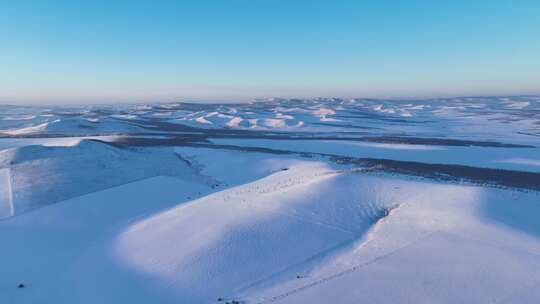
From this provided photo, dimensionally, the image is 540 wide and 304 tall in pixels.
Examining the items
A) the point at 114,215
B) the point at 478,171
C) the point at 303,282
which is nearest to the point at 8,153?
the point at 114,215

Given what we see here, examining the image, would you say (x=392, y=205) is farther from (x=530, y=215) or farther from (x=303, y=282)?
(x=303, y=282)

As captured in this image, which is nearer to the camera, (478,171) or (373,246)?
(373,246)

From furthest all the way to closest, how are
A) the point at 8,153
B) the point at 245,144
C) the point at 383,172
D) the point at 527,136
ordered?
the point at 527,136
the point at 245,144
the point at 8,153
the point at 383,172

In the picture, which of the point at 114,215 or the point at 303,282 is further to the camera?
the point at 114,215

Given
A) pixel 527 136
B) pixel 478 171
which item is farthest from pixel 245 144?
pixel 527 136

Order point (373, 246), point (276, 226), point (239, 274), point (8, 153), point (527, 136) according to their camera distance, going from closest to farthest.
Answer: point (239, 274), point (373, 246), point (276, 226), point (8, 153), point (527, 136)

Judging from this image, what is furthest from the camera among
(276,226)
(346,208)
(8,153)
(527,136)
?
(527,136)

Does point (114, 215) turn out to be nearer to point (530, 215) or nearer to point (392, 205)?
point (392, 205)

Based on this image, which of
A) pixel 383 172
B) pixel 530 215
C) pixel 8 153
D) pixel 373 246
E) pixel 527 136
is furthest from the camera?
pixel 527 136
